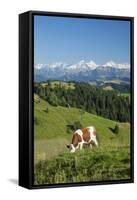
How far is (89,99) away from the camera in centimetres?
904

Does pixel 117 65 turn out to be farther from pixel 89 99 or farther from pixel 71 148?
pixel 71 148

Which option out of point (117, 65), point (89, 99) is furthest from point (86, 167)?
point (117, 65)

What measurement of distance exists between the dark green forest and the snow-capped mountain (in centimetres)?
10

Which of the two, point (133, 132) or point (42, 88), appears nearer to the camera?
point (42, 88)

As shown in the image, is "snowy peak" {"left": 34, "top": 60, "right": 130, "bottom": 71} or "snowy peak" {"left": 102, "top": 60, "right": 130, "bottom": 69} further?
"snowy peak" {"left": 102, "top": 60, "right": 130, "bottom": 69}

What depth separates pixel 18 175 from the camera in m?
9.08

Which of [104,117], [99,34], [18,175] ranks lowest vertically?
[18,175]

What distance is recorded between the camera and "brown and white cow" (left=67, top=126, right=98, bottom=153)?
8.94 m

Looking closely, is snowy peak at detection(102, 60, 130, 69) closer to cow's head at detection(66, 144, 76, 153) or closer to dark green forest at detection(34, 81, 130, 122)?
dark green forest at detection(34, 81, 130, 122)

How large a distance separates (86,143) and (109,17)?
156 cm

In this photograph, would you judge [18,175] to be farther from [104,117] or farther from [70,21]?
[70,21]

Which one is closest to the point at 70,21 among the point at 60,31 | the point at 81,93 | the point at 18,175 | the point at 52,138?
the point at 60,31

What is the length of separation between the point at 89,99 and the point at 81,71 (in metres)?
0.35

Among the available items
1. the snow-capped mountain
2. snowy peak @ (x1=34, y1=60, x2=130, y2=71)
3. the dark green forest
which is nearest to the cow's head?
the dark green forest
